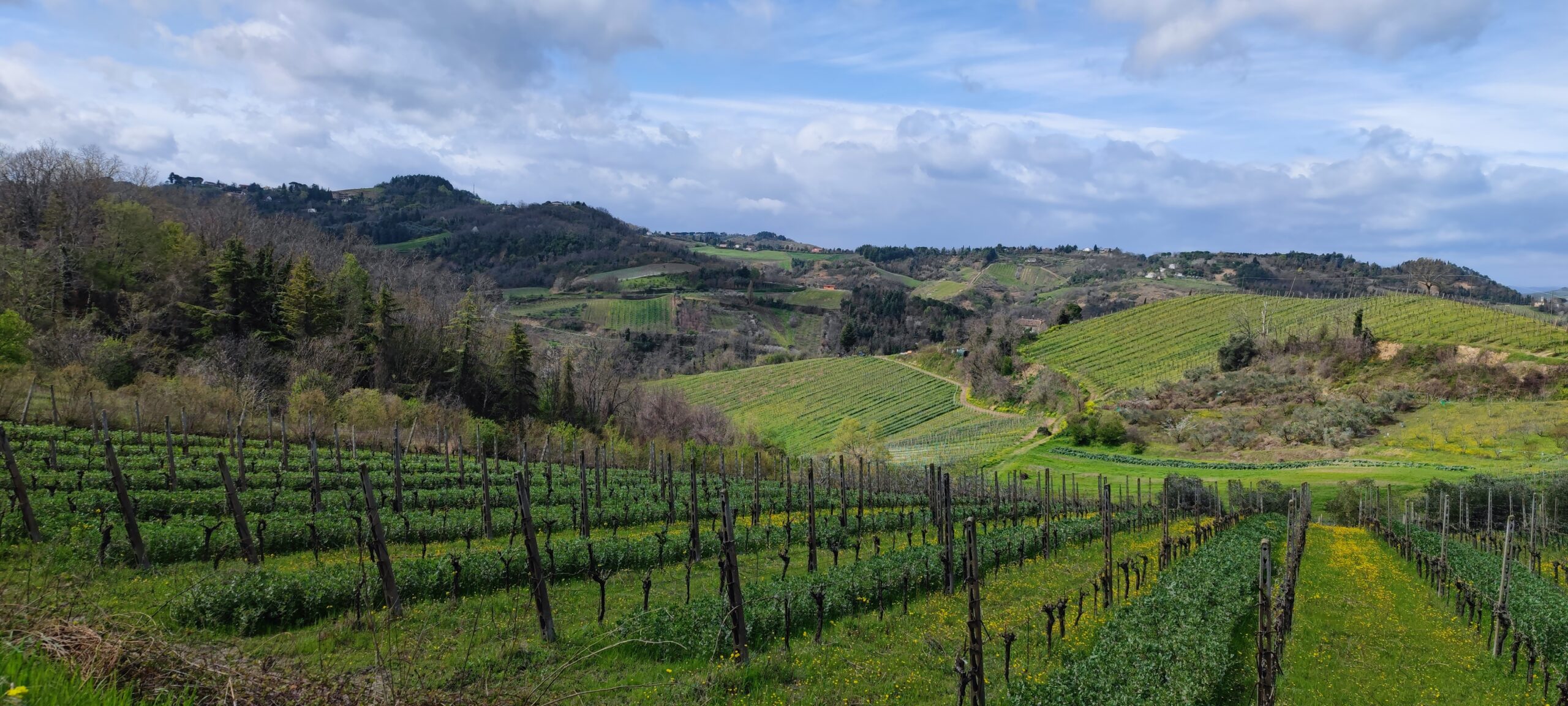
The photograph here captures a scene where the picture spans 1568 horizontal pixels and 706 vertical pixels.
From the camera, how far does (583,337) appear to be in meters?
136

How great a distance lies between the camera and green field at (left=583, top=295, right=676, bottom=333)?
150375mm

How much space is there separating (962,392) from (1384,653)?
92971 mm

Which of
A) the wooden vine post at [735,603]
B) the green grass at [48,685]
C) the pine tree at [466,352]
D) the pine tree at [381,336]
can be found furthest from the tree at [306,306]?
the green grass at [48,685]

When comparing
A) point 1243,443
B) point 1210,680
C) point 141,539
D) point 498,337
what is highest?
point 498,337

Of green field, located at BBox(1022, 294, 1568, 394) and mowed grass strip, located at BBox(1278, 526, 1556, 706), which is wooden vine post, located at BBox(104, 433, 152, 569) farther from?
green field, located at BBox(1022, 294, 1568, 394)

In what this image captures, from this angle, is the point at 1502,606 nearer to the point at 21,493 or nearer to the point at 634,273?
the point at 21,493

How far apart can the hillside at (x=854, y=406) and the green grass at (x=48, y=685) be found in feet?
243

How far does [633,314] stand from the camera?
513ft

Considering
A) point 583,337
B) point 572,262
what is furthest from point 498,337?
point 572,262

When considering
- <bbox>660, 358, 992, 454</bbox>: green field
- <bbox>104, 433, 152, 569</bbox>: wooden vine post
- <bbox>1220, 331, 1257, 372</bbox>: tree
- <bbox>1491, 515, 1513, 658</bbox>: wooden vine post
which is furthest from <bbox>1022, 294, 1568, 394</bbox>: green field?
<bbox>104, 433, 152, 569</bbox>: wooden vine post

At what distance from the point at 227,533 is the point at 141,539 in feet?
8.86

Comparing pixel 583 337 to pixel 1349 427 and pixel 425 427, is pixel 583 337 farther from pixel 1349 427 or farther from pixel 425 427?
pixel 1349 427

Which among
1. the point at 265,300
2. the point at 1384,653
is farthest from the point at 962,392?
the point at 1384,653

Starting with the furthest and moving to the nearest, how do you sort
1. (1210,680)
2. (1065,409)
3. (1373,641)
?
(1065,409) → (1373,641) → (1210,680)
